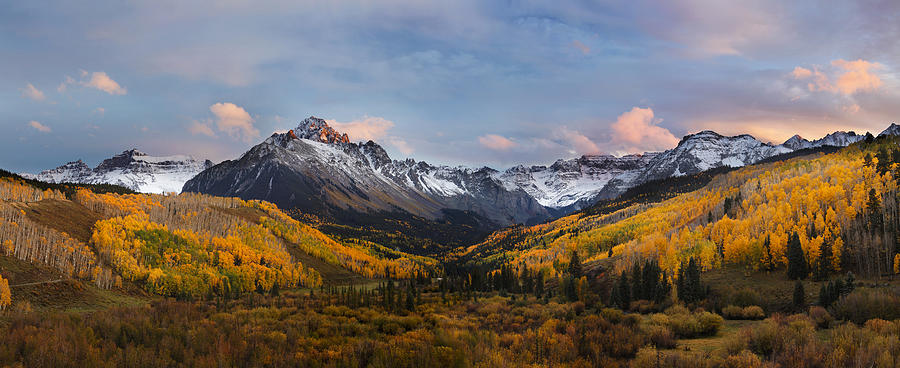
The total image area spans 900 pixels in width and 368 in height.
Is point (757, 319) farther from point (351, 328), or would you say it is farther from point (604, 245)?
point (604, 245)

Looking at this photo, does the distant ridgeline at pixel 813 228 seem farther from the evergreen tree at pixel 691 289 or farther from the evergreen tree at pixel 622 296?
the evergreen tree at pixel 622 296

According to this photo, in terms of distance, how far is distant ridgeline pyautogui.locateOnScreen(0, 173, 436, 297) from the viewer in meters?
81.4

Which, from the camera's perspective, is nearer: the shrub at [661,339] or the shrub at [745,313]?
the shrub at [661,339]

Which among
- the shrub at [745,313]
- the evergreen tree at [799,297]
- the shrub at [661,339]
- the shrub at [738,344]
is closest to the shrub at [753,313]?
the shrub at [745,313]

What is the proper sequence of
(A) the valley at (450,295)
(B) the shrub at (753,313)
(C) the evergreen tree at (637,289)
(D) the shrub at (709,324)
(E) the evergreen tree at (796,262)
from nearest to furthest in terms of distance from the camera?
(A) the valley at (450,295) → (D) the shrub at (709,324) → (B) the shrub at (753,313) → (E) the evergreen tree at (796,262) → (C) the evergreen tree at (637,289)

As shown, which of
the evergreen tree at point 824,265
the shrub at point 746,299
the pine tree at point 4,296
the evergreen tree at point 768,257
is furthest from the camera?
the evergreen tree at point 768,257

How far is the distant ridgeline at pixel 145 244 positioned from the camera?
81375 mm

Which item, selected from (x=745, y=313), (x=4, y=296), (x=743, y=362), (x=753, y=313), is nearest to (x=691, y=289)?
(x=753, y=313)

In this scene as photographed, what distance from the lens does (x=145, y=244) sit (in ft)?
364

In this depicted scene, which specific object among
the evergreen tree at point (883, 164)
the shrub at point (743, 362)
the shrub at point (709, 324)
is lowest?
the shrub at point (709, 324)

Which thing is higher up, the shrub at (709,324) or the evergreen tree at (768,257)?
the evergreen tree at (768,257)

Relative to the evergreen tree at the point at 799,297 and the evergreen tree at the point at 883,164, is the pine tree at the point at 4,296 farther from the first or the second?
the evergreen tree at the point at 883,164

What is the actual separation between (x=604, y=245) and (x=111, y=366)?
205871mm

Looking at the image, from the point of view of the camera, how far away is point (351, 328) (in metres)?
32.9
